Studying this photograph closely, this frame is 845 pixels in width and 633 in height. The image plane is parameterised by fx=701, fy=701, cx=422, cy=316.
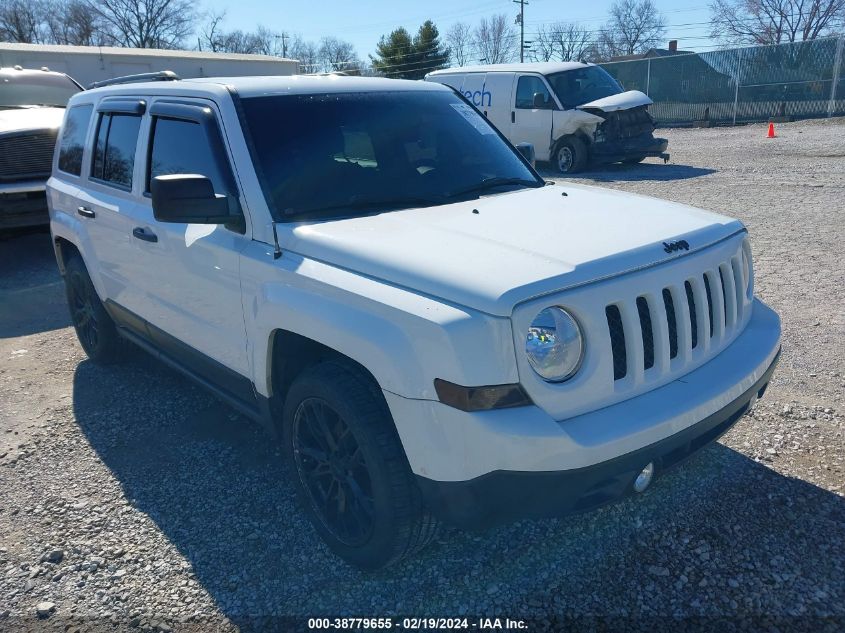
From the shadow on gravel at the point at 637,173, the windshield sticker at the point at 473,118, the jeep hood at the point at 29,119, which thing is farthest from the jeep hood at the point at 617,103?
the windshield sticker at the point at 473,118

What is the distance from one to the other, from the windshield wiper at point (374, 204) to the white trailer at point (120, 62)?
2051 cm

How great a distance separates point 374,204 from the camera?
10.9 ft

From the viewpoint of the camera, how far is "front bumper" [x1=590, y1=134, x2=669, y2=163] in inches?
543

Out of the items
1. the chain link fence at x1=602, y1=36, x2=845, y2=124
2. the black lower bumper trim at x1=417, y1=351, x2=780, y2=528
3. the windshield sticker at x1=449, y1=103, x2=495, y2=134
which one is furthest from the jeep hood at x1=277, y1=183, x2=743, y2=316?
the chain link fence at x1=602, y1=36, x2=845, y2=124

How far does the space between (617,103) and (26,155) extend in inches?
403

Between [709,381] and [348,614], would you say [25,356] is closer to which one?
[348,614]

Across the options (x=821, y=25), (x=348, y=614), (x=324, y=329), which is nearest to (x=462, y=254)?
(x=324, y=329)

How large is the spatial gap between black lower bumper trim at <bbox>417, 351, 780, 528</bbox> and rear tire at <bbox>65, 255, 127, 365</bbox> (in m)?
3.58

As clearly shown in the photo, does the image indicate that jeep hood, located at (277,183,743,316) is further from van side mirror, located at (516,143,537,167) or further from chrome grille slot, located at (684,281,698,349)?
van side mirror, located at (516,143,537,167)

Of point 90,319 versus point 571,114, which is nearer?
point 90,319

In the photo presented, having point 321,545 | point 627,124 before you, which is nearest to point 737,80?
point 627,124

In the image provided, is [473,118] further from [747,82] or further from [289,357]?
[747,82]

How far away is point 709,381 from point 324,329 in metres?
1.50

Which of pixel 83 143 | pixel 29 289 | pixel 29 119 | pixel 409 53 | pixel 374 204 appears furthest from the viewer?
pixel 409 53
